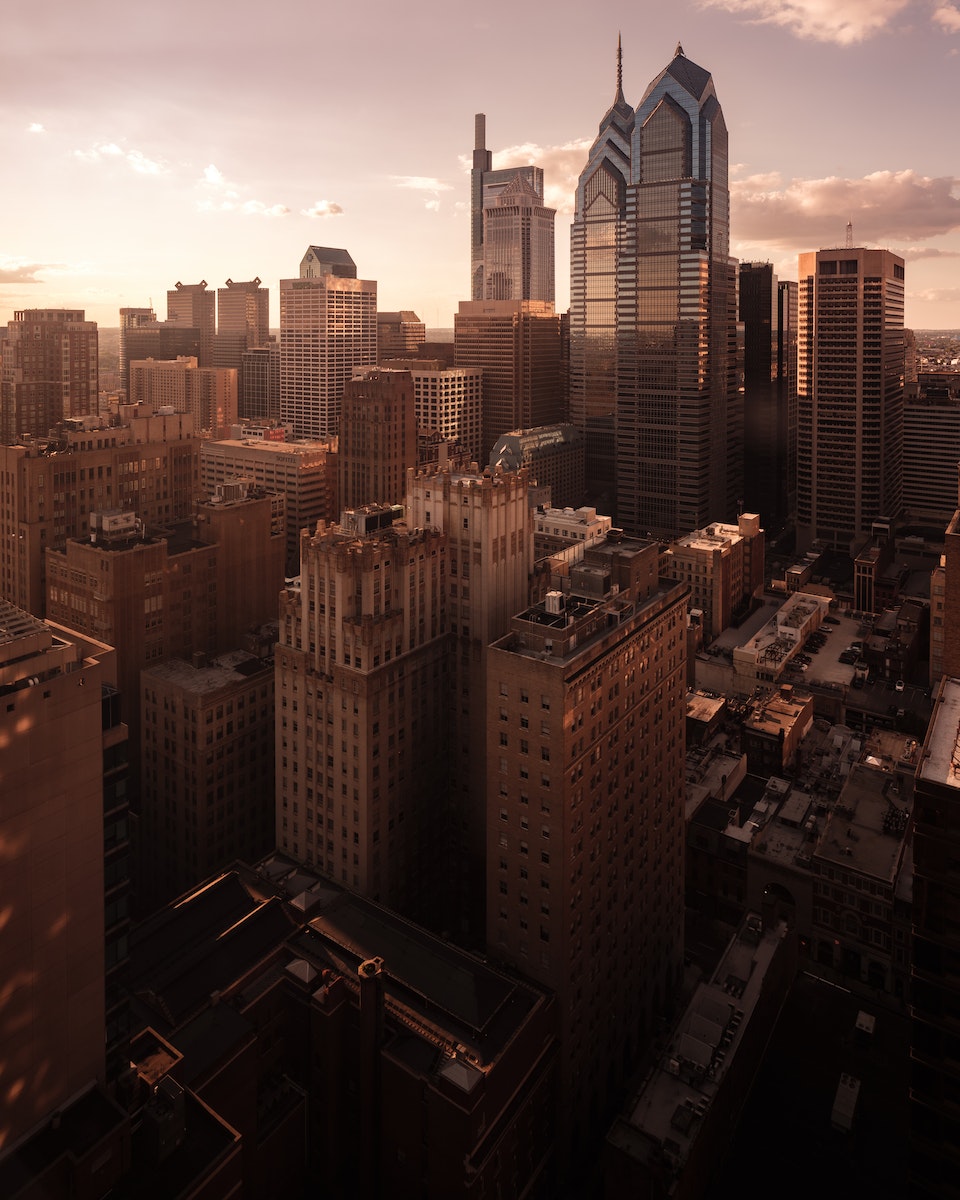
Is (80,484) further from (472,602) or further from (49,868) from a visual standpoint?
(49,868)

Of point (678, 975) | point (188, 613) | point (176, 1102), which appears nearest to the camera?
point (176, 1102)

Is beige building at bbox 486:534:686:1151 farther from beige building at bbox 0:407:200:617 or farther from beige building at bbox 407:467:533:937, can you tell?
beige building at bbox 0:407:200:617

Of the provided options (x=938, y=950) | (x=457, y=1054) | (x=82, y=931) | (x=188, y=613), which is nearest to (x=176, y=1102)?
(x=82, y=931)

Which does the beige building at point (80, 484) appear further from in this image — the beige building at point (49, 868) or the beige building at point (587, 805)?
the beige building at point (49, 868)

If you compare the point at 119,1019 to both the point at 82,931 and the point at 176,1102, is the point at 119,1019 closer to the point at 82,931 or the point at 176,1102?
the point at 176,1102

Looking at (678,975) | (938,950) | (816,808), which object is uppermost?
(938,950)

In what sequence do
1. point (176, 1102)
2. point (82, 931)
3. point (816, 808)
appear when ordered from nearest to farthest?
1. point (82, 931)
2. point (176, 1102)
3. point (816, 808)

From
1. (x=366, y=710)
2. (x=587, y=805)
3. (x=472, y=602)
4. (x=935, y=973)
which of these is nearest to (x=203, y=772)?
(x=366, y=710)
